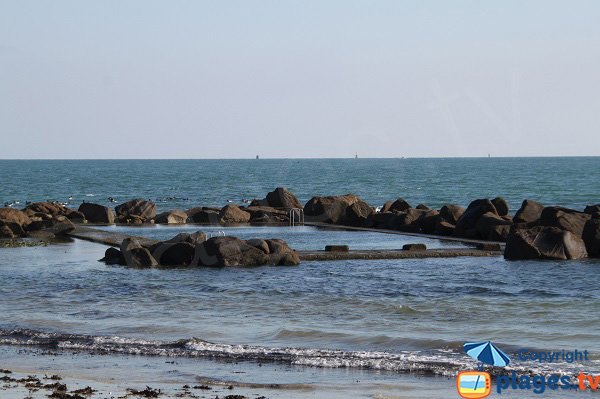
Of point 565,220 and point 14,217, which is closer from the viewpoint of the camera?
point 565,220

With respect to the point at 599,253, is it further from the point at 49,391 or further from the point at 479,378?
the point at 49,391

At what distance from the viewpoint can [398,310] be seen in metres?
21.1

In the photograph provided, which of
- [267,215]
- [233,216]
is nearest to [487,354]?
[233,216]

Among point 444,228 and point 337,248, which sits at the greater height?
point 444,228

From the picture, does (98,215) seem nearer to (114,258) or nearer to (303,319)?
(114,258)

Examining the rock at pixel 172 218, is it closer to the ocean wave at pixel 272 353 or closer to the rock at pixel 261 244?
the rock at pixel 261 244

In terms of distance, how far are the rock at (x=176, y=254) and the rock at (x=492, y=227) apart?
42.3ft

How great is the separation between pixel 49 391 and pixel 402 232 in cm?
3026

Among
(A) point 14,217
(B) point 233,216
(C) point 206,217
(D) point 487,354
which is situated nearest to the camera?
(D) point 487,354

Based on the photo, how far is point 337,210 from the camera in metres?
49.4

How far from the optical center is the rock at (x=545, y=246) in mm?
30766

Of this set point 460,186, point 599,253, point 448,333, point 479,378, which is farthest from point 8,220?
point 460,186

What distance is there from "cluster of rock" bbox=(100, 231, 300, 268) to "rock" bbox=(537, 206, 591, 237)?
9.36m

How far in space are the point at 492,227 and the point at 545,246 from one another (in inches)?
271
